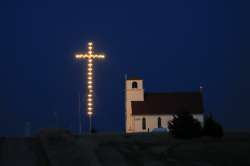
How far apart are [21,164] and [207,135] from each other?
18.6m

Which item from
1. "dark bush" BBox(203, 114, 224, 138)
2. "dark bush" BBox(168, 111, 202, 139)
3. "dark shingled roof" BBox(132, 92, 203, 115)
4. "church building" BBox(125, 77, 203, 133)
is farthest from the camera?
"dark shingled roof" BBox(132, 92, 203, 115)

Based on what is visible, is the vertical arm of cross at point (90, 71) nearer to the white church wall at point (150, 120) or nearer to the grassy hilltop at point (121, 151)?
the grassy hilltop at point (121, 151)

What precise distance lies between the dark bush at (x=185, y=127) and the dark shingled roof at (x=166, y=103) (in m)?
37.0

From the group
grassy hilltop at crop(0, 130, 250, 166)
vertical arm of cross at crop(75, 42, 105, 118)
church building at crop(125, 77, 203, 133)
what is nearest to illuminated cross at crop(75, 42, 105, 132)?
vertical arm of cross at crop(75, 42, 105, 118)

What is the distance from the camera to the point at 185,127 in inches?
1612

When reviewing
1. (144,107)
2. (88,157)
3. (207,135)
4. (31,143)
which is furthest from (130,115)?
(88,157)

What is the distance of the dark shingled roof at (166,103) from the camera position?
79062mm

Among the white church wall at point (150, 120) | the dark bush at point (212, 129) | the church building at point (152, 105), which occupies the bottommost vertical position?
the dark bush at point (212, 129)

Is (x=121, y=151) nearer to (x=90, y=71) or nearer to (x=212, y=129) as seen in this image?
(x=212, y=129)

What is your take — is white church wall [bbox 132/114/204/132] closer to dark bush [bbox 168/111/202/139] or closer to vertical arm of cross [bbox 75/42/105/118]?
vertical arm of cross [bbox 75/42/105/118]

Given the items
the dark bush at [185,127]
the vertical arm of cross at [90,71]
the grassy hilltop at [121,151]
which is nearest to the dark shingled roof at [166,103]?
the vertical arm of cross at [90,71]

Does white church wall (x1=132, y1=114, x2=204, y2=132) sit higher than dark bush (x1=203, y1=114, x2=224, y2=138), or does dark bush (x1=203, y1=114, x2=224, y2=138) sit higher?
white church wall (x1=132, y1=114, x2=204, y2=132)

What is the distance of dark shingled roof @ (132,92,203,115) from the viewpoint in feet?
259

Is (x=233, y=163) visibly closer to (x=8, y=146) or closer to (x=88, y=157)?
(x=88, y=157)
